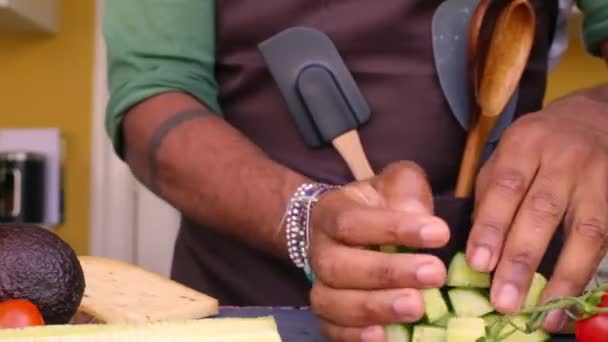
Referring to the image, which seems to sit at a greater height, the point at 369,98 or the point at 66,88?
the point at 369,98

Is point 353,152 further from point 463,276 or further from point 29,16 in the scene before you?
point 29,16

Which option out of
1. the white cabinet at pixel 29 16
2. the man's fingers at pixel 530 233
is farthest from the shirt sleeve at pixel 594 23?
the white cabinet at pixel 29 16

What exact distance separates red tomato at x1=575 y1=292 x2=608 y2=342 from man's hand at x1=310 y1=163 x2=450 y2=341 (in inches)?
3.1

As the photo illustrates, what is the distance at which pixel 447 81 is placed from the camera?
0.85 m

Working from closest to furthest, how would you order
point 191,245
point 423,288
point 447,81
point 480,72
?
1. point 423,288
2. point 480,72
3. point 447,81
4. point 191,245

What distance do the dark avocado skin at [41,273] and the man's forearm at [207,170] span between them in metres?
0.17

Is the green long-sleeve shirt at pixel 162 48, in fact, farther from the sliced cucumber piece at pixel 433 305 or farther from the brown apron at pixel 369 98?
the sliced cucumber piece at pixel 433 305

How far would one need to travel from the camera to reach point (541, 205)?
1.91 feet

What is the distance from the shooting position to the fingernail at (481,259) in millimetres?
520

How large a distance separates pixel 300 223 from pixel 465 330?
22 centimetres

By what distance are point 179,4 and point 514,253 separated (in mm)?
519

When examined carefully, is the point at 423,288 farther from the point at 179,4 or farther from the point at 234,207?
the point at 179,4

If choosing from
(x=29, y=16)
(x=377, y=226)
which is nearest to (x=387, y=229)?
(x=377, y=226)

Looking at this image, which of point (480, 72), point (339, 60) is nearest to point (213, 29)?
point (339, 60)
